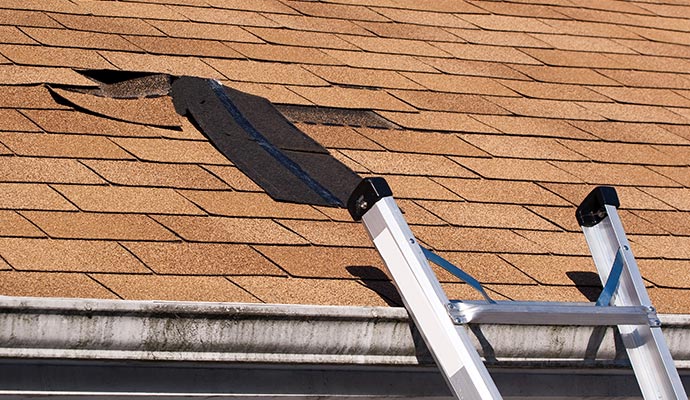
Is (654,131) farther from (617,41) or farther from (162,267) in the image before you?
(162,267)

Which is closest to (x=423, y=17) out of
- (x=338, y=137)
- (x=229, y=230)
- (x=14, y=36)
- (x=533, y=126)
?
(x=533, y=126)

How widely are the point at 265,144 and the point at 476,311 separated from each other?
1510 millimetres

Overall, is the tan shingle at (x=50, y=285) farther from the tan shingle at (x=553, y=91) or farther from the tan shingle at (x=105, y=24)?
→ the tan shingle at (x=553, y=91)

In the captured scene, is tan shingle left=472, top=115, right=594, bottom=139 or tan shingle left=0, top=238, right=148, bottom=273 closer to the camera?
tan shingle left=0, top=238, right=148, bottom=273

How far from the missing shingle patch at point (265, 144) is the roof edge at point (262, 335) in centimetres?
98

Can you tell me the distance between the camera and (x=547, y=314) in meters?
3.44

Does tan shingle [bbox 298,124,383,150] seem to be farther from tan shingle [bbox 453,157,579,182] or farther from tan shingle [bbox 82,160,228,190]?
tan shingle [bbox 82,160,228,190]

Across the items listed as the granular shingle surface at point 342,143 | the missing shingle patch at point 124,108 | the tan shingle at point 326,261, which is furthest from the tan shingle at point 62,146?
the tan shingle at point 326,261

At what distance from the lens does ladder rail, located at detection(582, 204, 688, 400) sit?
3.52 metres

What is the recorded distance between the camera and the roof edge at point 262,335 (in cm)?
303

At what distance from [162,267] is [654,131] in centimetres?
272

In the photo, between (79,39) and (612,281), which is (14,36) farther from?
(612,281)

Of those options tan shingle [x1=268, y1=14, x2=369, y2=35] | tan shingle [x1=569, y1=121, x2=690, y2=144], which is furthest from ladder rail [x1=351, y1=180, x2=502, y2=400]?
tan shingle [x1=268, y1=14, x2=369, y2=35]

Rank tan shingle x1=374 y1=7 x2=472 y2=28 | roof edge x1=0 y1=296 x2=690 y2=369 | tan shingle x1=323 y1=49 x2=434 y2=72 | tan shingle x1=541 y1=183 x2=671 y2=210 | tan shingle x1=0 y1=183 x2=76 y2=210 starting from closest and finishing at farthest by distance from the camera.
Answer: roof edge x1=0 y1=296 x2=690 y2=369 < tan shingle x1=0 y1=183 x2=76 y2=210 < tan shingle x1=541 y1=183 x2=671 y2=210 < tan shingle x1=323 y1=49 x2=434 y2=72 < tan shingle x1=374 y1=7 x2=472 y2=28
